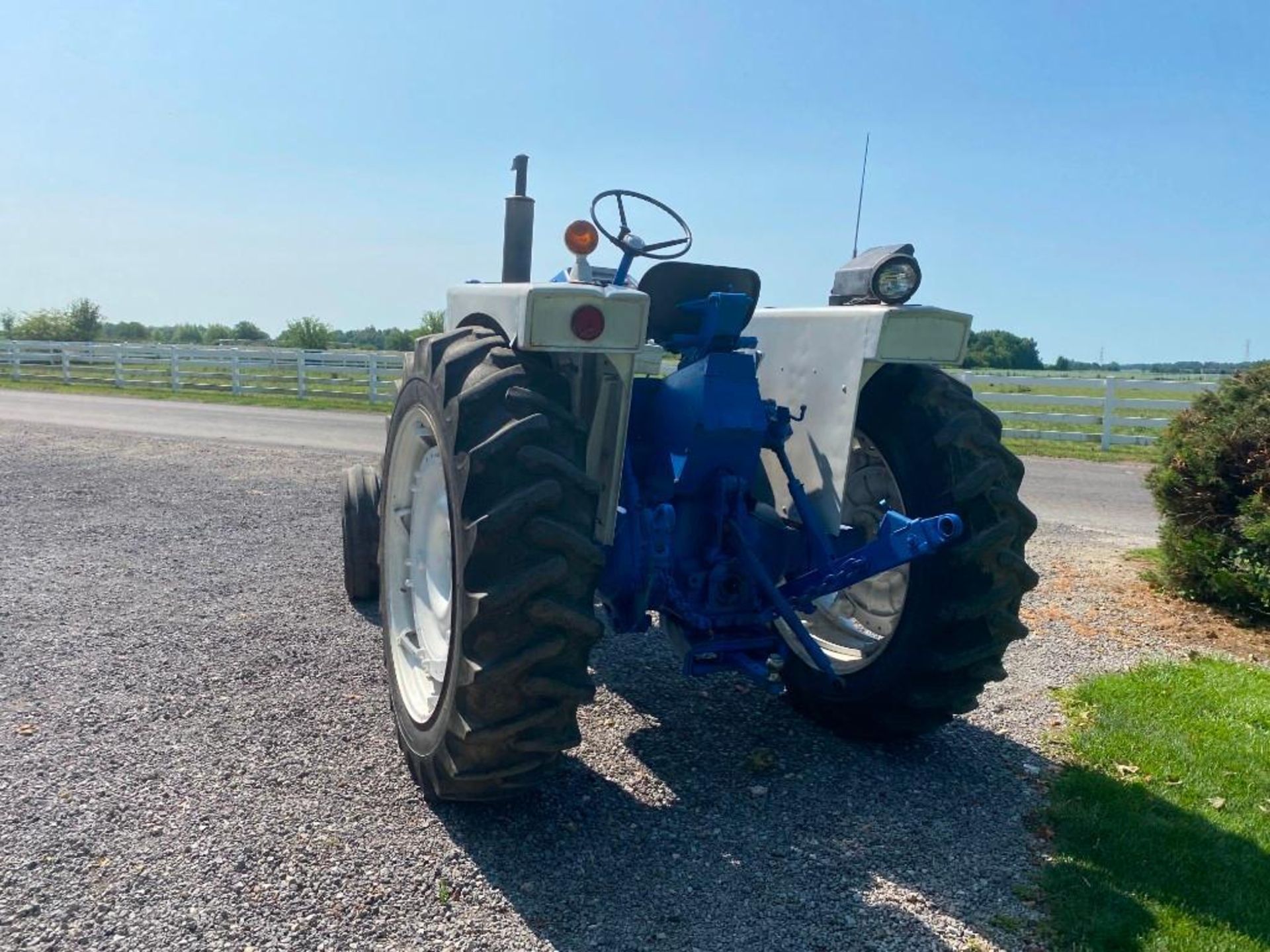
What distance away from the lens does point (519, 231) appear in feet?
16.1

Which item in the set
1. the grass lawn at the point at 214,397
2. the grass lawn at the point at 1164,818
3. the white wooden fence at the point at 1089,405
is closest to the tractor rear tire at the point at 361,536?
the grass lawn at the point at 1164,818

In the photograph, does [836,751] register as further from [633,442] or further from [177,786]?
[177,786]

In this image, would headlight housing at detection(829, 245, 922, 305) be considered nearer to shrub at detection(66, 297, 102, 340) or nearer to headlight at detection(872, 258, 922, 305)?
headlight at detection(872, 258, 922, 305)

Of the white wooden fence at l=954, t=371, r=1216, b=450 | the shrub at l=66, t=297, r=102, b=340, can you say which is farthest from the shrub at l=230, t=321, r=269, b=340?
the white wooden fence at l=954, t=371, r=1216, b=450

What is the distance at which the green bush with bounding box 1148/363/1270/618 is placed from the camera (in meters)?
5.79

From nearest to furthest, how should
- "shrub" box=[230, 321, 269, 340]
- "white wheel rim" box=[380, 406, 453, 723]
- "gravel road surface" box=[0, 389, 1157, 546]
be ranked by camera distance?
"white wheel rim" box=[380, 406, 453, 723] → "gravel road surface" box=[0, 389, 1157, 546] → "shrub" box=[230, 321, 269, 340]

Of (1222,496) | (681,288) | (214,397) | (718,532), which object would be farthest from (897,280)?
(214,397)

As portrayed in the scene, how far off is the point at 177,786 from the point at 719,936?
1897mm

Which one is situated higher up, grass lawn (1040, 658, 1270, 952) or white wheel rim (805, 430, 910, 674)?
white wheel rim (805, 430, 910, 674)

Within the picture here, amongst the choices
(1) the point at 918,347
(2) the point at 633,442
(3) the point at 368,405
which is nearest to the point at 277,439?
(3) the point at 368,405

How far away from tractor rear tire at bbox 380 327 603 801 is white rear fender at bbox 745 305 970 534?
1098 millimetres

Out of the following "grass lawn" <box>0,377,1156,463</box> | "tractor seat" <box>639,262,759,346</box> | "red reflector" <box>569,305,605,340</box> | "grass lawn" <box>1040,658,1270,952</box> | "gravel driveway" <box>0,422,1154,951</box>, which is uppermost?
"tractor seat" <box>639,262,759,346</box>

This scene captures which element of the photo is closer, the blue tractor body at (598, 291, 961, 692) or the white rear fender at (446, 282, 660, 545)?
the white rear fender at (446, 282, 660, 545)

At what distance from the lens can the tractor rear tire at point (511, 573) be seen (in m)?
2.79
